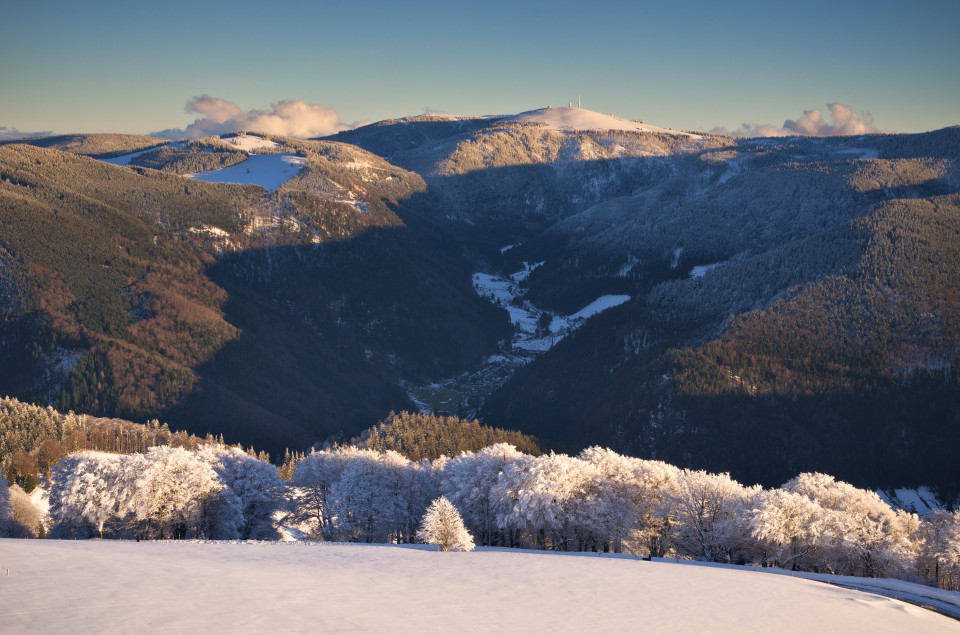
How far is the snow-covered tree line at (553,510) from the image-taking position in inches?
3693

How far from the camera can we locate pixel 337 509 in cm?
11019

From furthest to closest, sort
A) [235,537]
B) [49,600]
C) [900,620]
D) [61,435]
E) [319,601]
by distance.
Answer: [61,435] → [235,537] → [900,620] → [319,601] → [49,600]

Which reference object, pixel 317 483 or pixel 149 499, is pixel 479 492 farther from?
pixel 149 499

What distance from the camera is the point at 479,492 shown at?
105312mm

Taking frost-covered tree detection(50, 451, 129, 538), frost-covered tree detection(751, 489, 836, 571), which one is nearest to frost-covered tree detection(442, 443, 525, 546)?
frost-covered tree detection(751, 489, 836, 571)

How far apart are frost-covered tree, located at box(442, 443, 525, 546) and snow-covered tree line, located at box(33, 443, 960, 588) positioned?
0.21 meters

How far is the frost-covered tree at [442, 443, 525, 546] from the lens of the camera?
10525 centimetres

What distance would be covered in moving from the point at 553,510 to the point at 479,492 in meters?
13.1

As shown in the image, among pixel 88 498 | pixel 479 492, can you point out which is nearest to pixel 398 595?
pixel 479 492

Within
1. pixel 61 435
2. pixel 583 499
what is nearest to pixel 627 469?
pixel 583 499

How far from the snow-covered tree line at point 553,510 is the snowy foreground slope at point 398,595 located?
699 inches

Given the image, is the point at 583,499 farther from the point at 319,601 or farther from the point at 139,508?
the point at 139,508

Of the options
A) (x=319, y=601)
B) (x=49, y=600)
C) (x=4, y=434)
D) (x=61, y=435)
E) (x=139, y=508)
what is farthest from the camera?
(x=61, y=435)

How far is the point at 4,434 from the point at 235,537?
10498 cm
